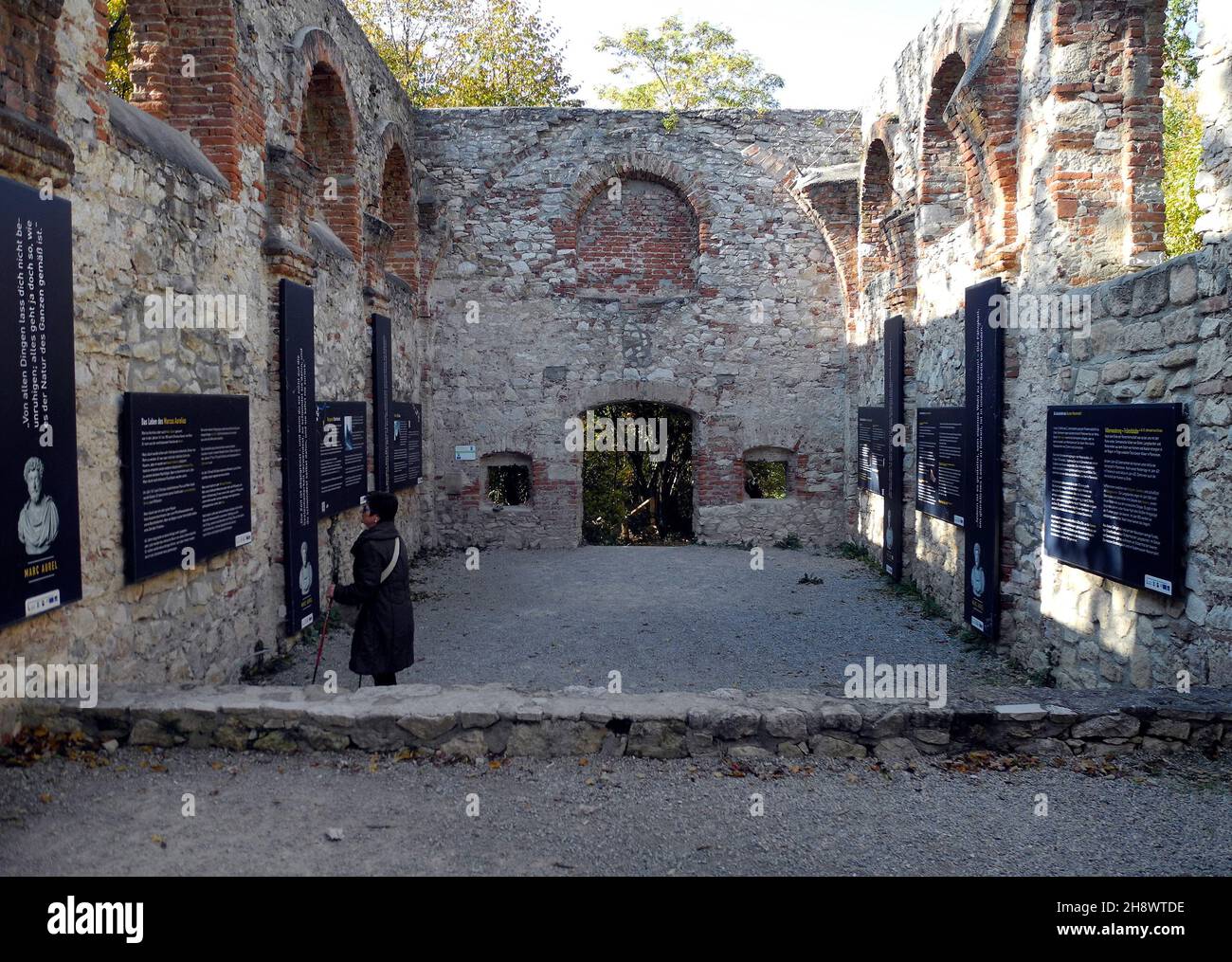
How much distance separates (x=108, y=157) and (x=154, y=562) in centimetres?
220

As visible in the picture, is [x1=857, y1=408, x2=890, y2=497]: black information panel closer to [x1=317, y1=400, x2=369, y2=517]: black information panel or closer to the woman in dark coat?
[x1=317, y1=400, x2=369, y2=517]: black information panel

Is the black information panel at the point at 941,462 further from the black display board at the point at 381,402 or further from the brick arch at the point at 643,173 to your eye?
the black display board at the point at 381,402

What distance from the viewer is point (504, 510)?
13039 mm

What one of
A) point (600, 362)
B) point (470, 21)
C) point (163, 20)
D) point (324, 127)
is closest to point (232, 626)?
point (163, 20)

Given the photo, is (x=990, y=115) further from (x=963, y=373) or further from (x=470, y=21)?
(x=470, y=21)

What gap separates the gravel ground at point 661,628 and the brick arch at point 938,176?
4.05 metres

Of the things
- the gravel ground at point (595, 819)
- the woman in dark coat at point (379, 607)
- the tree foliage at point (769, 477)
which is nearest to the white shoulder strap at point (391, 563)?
the woman in dark coat at point (379, 607)

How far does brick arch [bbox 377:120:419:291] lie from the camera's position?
11.7 m

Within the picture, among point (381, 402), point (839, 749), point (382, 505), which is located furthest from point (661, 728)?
point (381, 402)

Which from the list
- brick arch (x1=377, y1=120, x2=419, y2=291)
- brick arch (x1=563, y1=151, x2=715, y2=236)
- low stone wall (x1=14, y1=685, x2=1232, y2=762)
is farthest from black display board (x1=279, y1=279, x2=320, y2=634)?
brick arch (x1=563, y1=151, x2=715, y2=236)

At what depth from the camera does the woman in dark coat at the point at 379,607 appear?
5359 millimetres

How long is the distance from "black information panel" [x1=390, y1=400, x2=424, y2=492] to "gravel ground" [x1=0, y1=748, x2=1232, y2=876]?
6864 millimetres

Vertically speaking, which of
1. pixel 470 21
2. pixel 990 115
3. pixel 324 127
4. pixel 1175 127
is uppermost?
pixel 470 21

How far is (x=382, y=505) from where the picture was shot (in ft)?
18.0
